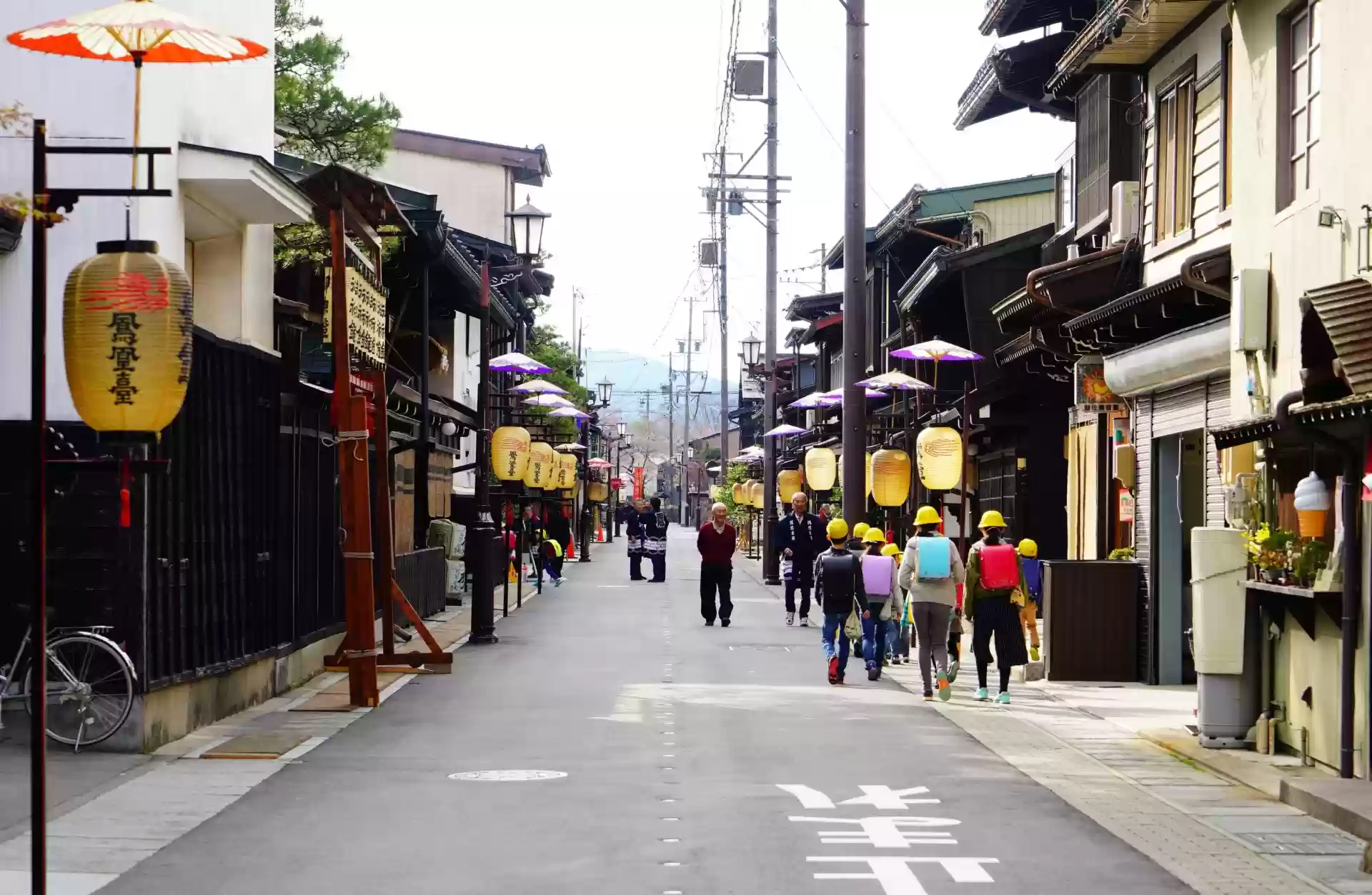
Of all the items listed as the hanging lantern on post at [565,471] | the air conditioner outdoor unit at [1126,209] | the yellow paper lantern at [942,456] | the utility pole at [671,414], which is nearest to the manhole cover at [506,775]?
the air conditioner outdoor unit at [1126,209]

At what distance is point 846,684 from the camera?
20359mm

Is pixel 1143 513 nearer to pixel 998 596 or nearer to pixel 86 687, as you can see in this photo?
pixel 998 596

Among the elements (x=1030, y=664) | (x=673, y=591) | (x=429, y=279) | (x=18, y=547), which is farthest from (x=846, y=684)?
(x=673, y=591)

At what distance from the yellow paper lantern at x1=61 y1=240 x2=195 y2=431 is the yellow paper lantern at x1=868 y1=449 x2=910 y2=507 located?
2073 cm

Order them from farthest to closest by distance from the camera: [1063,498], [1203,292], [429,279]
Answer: [429,279], [1063,498], [1203,292]

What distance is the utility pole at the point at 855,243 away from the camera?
2566 centimetres

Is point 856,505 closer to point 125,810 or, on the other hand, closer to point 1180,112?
point 1180,112

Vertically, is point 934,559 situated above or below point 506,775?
above

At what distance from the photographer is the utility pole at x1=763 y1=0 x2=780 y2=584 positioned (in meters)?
45.2

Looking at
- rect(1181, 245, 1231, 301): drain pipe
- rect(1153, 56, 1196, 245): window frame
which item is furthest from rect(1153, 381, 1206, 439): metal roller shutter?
rect(1181, 245, 1231, 301): drain pipe

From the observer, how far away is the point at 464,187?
185 ft

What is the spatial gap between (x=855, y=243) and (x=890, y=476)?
5924mm

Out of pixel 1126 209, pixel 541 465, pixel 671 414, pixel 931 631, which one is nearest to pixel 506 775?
pixel 931 631

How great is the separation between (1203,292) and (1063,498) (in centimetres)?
1396
